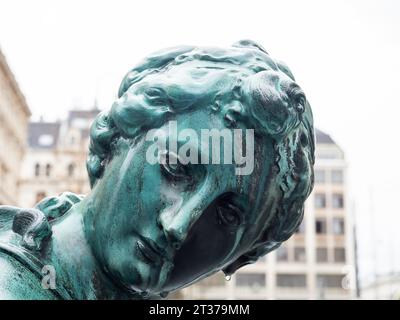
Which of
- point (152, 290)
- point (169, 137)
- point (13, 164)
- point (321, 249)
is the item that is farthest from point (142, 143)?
point (321, 249)

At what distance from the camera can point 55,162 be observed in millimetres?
47375

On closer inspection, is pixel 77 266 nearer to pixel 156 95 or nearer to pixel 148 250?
pixel 148 250

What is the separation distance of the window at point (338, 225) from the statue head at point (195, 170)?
167 ft

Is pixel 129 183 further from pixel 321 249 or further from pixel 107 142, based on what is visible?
pixel 321 249

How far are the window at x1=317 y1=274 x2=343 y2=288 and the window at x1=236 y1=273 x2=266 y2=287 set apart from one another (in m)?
3.93

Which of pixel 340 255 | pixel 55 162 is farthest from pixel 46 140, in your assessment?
pixel 340 255

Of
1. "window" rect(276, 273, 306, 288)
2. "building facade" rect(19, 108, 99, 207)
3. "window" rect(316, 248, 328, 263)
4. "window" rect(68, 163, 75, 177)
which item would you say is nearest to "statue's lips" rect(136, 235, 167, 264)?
"building facade" rect(19, 108, 99, 207)

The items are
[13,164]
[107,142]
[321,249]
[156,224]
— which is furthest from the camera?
[321,249]

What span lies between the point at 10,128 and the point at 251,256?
33.7 metres

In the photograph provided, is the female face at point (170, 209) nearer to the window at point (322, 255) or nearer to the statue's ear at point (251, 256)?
the statue's ear at point (251, 256)

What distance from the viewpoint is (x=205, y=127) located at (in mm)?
1407

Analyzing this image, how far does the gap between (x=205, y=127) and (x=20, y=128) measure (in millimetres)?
36173

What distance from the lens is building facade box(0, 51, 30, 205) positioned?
31984mm

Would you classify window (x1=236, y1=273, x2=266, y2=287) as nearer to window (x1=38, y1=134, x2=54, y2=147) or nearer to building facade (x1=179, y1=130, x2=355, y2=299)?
building facade (x1=179, y1=130, x2=355, y2=299)
